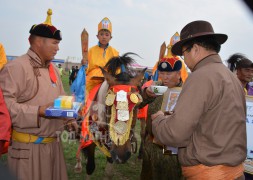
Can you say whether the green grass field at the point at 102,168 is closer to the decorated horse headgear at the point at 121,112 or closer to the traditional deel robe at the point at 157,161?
the traditional deel robe at the point at 157,161

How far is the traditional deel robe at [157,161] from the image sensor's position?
3.53m

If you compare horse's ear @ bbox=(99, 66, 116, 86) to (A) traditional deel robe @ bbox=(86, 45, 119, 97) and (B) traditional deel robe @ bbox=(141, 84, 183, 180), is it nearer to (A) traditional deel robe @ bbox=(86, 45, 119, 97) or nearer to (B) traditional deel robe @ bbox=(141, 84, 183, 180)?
(B) traditional deel robe @ bbox=(141, 84, 183, 180)

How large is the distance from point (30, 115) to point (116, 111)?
1.19 metres

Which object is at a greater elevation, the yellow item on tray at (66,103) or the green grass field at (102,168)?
the yellow item on tray at (66,103)

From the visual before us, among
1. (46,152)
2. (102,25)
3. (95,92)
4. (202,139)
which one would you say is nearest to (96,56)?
(102,25)

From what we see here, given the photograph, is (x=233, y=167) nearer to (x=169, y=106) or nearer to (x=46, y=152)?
(x=169, y=106)

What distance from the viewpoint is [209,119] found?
197 centimetres

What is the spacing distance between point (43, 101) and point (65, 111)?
0.48m

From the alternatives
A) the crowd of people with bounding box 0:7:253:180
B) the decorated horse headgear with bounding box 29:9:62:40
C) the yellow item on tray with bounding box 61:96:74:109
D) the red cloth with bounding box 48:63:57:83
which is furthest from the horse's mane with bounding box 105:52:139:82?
the yellow item on tray with bounding box 61:96:74:109

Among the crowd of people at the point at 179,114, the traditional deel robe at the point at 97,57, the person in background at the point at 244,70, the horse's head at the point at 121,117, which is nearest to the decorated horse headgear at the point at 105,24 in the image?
the traditional deel robe at the point at 97,57

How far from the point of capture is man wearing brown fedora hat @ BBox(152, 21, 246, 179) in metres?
1.91

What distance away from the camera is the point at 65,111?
7.30 ft

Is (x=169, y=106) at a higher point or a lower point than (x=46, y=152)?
higher

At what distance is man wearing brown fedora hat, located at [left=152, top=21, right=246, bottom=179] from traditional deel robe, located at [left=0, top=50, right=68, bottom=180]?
1.14 metres
